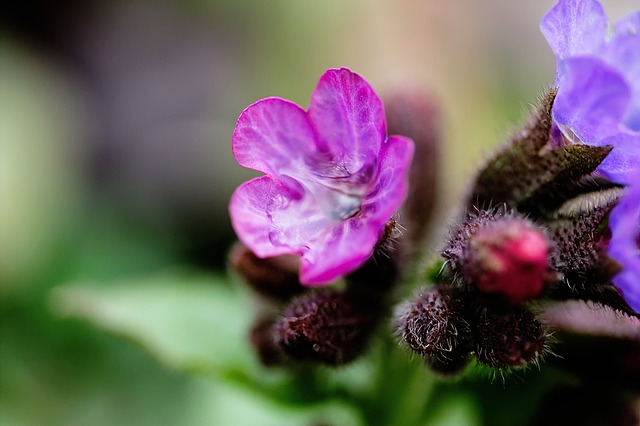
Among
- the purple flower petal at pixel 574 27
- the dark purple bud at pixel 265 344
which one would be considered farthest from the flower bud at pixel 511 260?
the dark purple bud at pixel 265 344

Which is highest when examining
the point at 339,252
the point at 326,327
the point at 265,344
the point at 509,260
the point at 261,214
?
the point at 509,260

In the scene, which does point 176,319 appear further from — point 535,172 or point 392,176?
point 392,176

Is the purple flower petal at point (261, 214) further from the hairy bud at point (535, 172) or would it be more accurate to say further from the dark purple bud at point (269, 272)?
the hairy bud at point (535, 172)

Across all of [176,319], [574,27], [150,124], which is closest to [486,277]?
[574,27]

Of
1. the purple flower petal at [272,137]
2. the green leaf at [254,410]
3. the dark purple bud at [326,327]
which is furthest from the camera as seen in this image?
the green leaf at [254,410]

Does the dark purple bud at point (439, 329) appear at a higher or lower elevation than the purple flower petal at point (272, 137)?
lower

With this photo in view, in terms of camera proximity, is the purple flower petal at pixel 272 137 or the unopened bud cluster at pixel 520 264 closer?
the unopened bud cluster at pixel 520 264

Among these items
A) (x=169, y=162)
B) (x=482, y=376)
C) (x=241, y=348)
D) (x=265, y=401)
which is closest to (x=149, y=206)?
(x=169, y=162)
